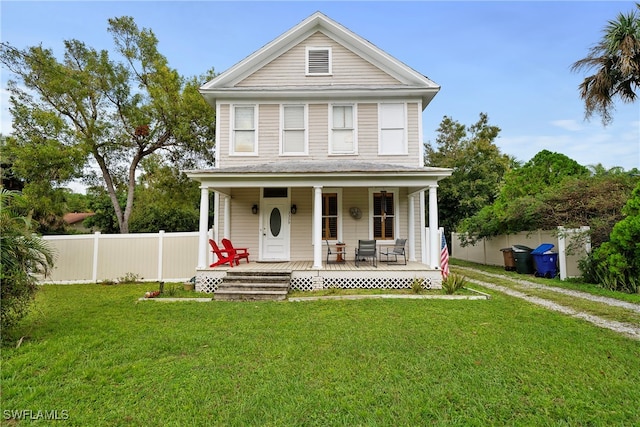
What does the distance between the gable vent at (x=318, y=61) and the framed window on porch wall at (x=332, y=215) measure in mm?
4566

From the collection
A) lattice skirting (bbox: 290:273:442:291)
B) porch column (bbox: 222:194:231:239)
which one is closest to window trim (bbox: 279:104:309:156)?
porch column (bbox: 222:194:231:239)

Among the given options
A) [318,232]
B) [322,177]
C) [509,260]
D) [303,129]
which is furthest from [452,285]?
[303,129]

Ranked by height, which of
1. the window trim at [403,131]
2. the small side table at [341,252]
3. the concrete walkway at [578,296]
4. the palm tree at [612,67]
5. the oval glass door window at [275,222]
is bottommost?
the concrete walkway at [578,296]

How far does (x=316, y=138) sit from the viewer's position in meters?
11.4

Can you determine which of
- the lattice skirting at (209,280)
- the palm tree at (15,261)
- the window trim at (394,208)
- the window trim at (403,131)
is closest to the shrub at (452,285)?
the window trim at (394,208)

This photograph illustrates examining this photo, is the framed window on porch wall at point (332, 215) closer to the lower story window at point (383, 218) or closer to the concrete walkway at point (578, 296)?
the lower story window at point (383, 218)

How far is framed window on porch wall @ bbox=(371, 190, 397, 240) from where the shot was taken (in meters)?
11.2

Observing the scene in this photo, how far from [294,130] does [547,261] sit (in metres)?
10.2

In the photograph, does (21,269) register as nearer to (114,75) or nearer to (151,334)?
(151,334)

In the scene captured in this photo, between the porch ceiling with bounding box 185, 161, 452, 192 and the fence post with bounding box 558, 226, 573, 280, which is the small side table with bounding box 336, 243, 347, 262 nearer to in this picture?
the porch ceiling with bounding box 185, 161, 452, 192

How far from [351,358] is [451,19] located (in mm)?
14465

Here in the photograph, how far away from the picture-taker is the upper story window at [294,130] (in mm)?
11398

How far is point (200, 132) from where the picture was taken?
16281 millimetres

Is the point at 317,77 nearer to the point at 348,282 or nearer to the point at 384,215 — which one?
the point at 384,215
